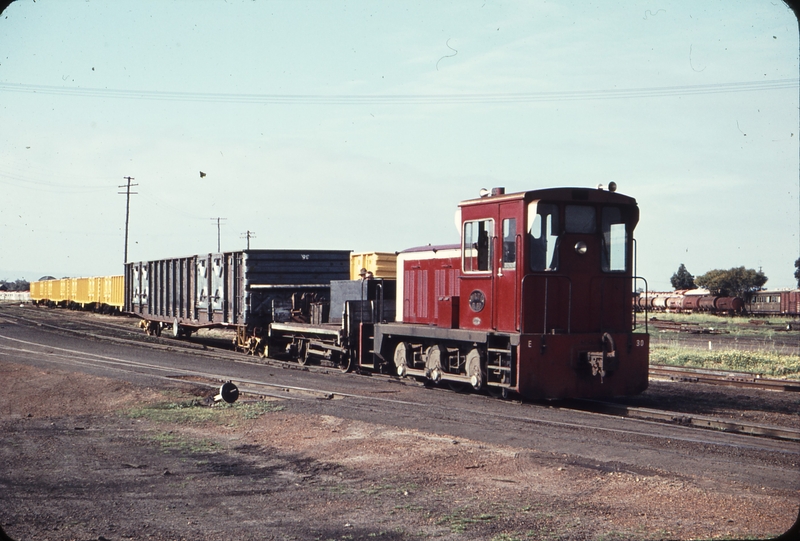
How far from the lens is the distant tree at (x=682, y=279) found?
105 metres

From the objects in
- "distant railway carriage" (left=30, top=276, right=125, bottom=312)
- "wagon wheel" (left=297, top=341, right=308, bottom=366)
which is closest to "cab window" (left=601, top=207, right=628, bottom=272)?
"wagon wheel" (left=297, top=341, right=308, bottom=366)

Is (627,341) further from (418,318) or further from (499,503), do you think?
(499,503)

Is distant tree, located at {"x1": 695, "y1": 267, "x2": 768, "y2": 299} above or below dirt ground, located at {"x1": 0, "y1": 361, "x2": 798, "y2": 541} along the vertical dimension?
above

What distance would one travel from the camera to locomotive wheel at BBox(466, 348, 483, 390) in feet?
42.1

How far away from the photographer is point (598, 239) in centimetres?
1264

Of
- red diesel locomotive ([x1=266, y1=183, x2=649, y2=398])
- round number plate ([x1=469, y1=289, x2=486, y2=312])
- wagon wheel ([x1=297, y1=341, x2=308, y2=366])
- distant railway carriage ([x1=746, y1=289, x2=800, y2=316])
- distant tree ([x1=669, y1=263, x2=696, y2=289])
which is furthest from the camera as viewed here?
distant tree ([x1=669, y1=263, x2=696, y2=289])

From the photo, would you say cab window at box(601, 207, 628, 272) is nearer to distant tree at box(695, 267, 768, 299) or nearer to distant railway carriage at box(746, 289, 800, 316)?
distant railway carriage at box(746, 289, 800, 316)

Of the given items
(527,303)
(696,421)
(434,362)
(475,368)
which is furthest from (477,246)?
(696,421)

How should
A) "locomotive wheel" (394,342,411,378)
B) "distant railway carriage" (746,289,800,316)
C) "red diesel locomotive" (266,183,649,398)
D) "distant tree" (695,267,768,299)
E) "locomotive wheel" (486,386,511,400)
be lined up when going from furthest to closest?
1. "distant tree" (695,267,768,299)
2. "distant railway carriage" (746,289,800,316)
3. "locomotive wheel" (394,342,411,378)
4. "locomotive wheel" (486,386,511,400)
5. "red diesel locomotive" (266,183,649,398)

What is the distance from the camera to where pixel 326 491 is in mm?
7027

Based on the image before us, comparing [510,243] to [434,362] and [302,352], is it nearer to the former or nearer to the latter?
[434,362]

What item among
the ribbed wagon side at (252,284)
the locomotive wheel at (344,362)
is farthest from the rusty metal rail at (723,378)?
the ribbed wagon side at (252,284)

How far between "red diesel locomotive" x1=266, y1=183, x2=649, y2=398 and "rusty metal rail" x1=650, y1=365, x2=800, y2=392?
14.2ft

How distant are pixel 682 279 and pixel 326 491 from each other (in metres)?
107
